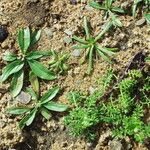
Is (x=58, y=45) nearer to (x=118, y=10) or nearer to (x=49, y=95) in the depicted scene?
(x=49, y=95)

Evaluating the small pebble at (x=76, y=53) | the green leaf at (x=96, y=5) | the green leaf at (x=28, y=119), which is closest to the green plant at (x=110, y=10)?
the green leaf at (x=96, y=5)

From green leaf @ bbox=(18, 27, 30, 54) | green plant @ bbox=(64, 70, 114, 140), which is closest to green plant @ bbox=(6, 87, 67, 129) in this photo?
green plant @ bbox=(64, 70, 114, 140)

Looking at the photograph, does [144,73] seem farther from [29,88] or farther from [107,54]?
[29,88]

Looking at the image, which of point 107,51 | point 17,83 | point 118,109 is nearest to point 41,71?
point 17,83

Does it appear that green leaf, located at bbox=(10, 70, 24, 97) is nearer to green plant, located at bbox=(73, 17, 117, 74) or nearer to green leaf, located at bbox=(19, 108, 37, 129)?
green leaf, located at bbox=(19, 108, 37, 129)

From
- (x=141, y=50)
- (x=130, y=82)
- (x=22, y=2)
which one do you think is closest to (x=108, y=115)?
(x=130, y=82)
